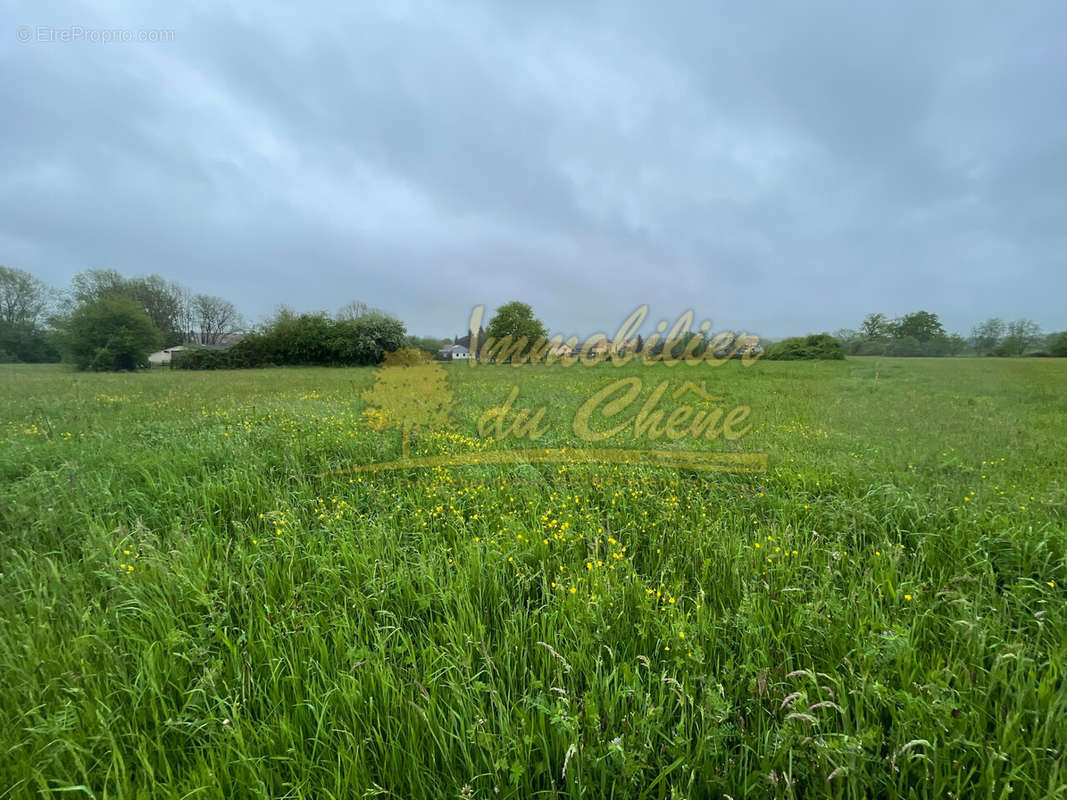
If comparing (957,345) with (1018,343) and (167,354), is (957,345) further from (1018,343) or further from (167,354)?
(167,354)

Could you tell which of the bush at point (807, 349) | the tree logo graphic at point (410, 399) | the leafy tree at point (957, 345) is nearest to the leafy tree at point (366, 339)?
the tree logo graphic at point (410, 399)

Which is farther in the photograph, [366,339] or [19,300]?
[366,339]

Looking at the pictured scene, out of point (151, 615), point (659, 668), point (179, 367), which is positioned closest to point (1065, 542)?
point (659, 668)

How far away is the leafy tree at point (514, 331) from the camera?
10280mm

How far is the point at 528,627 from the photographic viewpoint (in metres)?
2.29

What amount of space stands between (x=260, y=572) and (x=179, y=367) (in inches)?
953

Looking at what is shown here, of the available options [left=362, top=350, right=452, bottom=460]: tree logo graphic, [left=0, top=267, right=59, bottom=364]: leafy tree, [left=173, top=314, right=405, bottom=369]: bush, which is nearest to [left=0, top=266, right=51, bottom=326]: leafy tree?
[left=0, top=267, right=59, bottom=364]: leafy tree

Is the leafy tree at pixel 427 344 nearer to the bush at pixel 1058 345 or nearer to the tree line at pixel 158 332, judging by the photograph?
the tree line at pixel 158 332

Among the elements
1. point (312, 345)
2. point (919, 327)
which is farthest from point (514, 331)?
point (919, 327)

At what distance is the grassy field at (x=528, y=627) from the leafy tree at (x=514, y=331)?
5611 millimetres

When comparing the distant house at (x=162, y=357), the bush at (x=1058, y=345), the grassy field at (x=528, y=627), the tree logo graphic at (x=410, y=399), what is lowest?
the grassy field at (x=528, y=627)

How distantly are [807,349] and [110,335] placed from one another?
3147 centimetres

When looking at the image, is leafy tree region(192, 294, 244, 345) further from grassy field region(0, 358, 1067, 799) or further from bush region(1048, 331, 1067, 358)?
bush region(1048, 331, 1067, 358)

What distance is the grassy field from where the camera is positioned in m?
1.56
